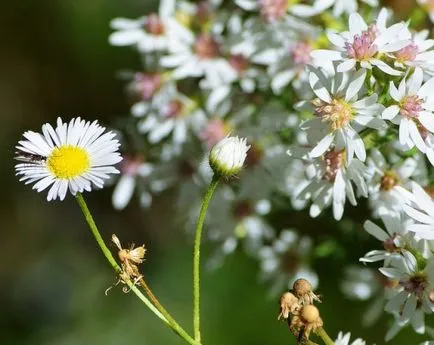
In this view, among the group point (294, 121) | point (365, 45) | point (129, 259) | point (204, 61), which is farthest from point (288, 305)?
point (204, 61)

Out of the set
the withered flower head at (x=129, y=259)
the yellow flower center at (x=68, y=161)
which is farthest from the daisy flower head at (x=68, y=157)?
the withered flower head at (x=129, y=259)

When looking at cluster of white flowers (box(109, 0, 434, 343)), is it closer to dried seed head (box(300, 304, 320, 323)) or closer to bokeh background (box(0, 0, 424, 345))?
dried seed head (box(300, 304, 320, 323))

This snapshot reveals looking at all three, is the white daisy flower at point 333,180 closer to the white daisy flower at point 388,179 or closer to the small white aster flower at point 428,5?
the white daisy flower at point 388,179

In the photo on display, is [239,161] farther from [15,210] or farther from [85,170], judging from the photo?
[15,210]

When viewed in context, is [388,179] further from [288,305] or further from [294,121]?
[288,305]

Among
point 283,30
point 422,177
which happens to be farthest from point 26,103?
point 422,177

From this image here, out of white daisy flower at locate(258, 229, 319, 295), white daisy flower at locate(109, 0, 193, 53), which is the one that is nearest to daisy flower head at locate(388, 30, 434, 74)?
white daisy flower at locate(109, 0, 193, 53)
